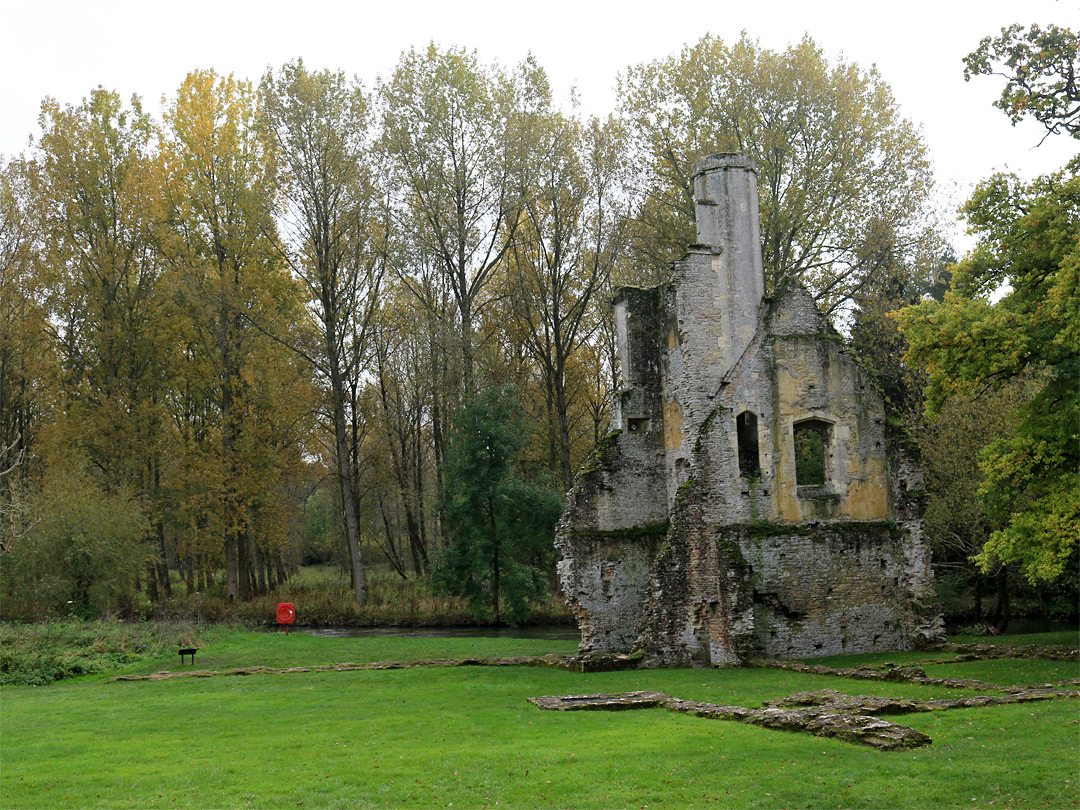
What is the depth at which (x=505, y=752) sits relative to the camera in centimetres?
1127

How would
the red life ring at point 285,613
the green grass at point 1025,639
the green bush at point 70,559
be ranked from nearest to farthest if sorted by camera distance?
the green grass at point 1025,639
the green bush at point 70,559
the red life ring at point 285,613

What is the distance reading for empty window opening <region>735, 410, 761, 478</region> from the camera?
825 inches

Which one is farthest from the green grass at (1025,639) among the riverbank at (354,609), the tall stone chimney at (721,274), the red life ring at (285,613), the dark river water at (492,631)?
the red life ring at (285,613)

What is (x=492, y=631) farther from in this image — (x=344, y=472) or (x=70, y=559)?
(x=70, y=559)

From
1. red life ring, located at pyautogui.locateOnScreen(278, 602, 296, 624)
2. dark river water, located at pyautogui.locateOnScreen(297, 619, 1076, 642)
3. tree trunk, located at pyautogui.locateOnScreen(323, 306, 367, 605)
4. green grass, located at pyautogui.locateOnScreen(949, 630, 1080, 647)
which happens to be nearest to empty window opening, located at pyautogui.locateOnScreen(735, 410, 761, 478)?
green grass, located at pyautogui.locateOnScreen(949, 630, 1080, 647)

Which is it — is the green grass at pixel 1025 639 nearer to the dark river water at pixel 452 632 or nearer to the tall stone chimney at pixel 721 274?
the tall stone chimney at pixel 721 274

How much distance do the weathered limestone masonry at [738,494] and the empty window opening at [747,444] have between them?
0.05 meters

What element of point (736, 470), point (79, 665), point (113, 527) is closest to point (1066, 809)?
point (736, 470)

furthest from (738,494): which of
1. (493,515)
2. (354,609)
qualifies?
(354,609)

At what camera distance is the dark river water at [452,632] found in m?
30.2

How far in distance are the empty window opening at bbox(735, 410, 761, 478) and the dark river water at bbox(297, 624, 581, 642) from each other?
9.46m

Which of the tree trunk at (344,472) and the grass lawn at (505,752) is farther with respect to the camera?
the tree trunk at (344,472)

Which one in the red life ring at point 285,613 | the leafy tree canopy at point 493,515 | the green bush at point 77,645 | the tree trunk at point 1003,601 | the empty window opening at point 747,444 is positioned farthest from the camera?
the leafy tree canopy at point 493,515

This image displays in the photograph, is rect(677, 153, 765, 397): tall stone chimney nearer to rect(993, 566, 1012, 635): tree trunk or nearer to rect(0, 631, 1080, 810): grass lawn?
rect(0, 631, 1080, 810): grass lawn
